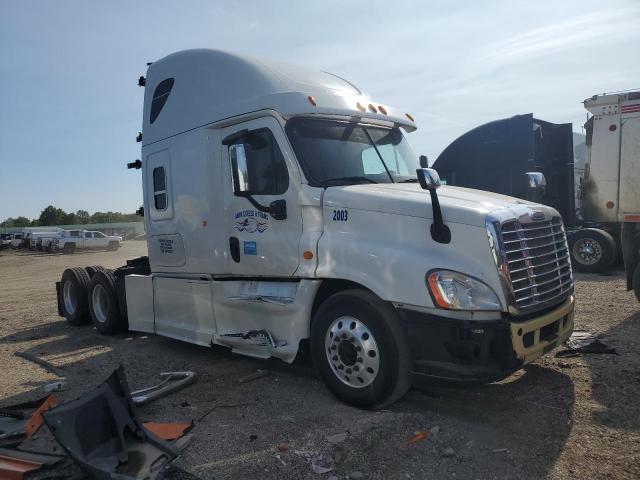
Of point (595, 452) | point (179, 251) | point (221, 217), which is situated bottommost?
point (595, 452)

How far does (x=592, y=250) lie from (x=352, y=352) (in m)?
10.3

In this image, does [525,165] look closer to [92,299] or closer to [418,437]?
[92,299]

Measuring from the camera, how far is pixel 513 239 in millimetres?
4242

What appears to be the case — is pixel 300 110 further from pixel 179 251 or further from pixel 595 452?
pixel 595 452

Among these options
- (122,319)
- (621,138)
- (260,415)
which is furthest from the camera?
(621,138)

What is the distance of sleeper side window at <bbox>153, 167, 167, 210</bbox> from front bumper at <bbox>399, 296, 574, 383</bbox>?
4.13 metres

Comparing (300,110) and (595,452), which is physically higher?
(300,110)

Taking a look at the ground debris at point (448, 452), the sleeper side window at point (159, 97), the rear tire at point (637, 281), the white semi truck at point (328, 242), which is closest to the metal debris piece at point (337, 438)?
the white semi truck at point (328, 242)

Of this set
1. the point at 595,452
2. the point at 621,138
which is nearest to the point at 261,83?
the point at 595,452

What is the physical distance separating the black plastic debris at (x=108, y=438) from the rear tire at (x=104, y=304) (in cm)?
464

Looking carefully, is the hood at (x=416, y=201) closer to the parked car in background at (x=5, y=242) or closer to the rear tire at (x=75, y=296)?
the rear tire at (x=75, y=296)

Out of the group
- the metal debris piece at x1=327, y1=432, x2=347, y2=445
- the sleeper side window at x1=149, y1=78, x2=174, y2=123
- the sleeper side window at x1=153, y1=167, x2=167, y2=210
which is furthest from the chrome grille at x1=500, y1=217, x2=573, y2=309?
the sleeper side window at x1=149, y1=78, x2=174, y2=123

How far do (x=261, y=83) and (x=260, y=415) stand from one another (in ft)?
11.2

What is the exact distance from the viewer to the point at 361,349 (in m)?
4.40
